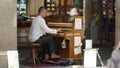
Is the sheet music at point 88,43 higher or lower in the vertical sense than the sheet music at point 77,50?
higher

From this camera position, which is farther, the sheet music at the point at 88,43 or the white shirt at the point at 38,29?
the white shirt at the point at 38,29

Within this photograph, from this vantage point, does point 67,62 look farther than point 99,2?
No

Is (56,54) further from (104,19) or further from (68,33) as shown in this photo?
(104,19)

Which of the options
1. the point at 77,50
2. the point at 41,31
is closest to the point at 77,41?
the point at 77,50

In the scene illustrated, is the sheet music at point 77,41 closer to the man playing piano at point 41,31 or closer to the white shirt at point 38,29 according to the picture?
the man playing piano at point 41,31

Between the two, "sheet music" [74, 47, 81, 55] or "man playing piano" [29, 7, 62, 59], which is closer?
"man playing piano" [29, 7, 62, 59]

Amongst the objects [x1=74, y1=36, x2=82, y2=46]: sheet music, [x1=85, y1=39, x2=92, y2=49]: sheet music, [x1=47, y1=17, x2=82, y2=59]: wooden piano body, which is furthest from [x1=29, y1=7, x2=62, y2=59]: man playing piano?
[x1=85, y1=39, x2=92, y2=49]: sheet music

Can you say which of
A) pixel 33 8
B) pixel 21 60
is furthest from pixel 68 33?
pixel 33 8

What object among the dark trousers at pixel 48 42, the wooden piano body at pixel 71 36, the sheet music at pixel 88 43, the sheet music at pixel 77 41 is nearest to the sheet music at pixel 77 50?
the wooden piano body at pixel 71 36

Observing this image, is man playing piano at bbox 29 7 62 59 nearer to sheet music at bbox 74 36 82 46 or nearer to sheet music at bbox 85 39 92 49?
sheet music at bbox 74 36 82 46

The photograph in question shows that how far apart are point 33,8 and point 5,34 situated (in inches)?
263

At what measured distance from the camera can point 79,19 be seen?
12.6m

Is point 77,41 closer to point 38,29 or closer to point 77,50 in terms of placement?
point 77,50

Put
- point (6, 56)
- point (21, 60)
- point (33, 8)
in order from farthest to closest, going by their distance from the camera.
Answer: point (33, 8)
point (21, 60)
point (6, 56)
